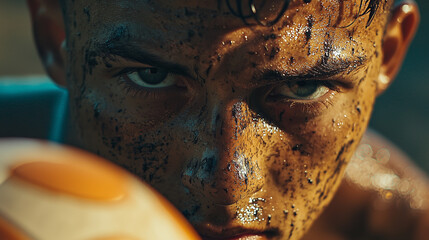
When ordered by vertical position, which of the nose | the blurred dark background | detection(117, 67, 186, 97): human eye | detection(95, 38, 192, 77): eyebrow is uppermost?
detection(95, 38, 192, 77): eyebrow

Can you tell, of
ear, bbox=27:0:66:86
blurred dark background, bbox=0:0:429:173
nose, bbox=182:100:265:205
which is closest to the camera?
nose, bbox=182:100:265:205

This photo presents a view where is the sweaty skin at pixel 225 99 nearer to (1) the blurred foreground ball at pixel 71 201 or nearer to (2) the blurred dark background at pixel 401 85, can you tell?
(1) the blurred foreground ball at pixel 71 201

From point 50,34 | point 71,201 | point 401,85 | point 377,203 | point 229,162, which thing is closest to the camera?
point 71,201

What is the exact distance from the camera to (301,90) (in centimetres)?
71

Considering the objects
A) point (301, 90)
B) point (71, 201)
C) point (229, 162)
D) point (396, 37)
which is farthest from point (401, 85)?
point (71, 201)

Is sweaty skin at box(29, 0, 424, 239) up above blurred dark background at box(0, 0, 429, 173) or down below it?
above

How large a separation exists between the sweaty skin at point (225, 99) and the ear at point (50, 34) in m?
0.10

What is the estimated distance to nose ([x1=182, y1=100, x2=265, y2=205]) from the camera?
2.05 feet

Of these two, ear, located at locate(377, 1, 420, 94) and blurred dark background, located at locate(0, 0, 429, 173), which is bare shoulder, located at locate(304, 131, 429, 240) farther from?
blurred dark background, located at locate(0, 0, 429, 173)

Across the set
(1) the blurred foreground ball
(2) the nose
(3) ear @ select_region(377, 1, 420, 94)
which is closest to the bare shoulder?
(3) ear @ select_region(377, 1, 420, 94)

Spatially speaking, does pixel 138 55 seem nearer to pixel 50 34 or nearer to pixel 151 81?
pixel 151 81

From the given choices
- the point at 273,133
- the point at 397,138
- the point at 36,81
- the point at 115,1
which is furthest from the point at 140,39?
the point at 397,138

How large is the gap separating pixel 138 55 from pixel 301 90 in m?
0.22

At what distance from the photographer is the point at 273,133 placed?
2.27 ft
